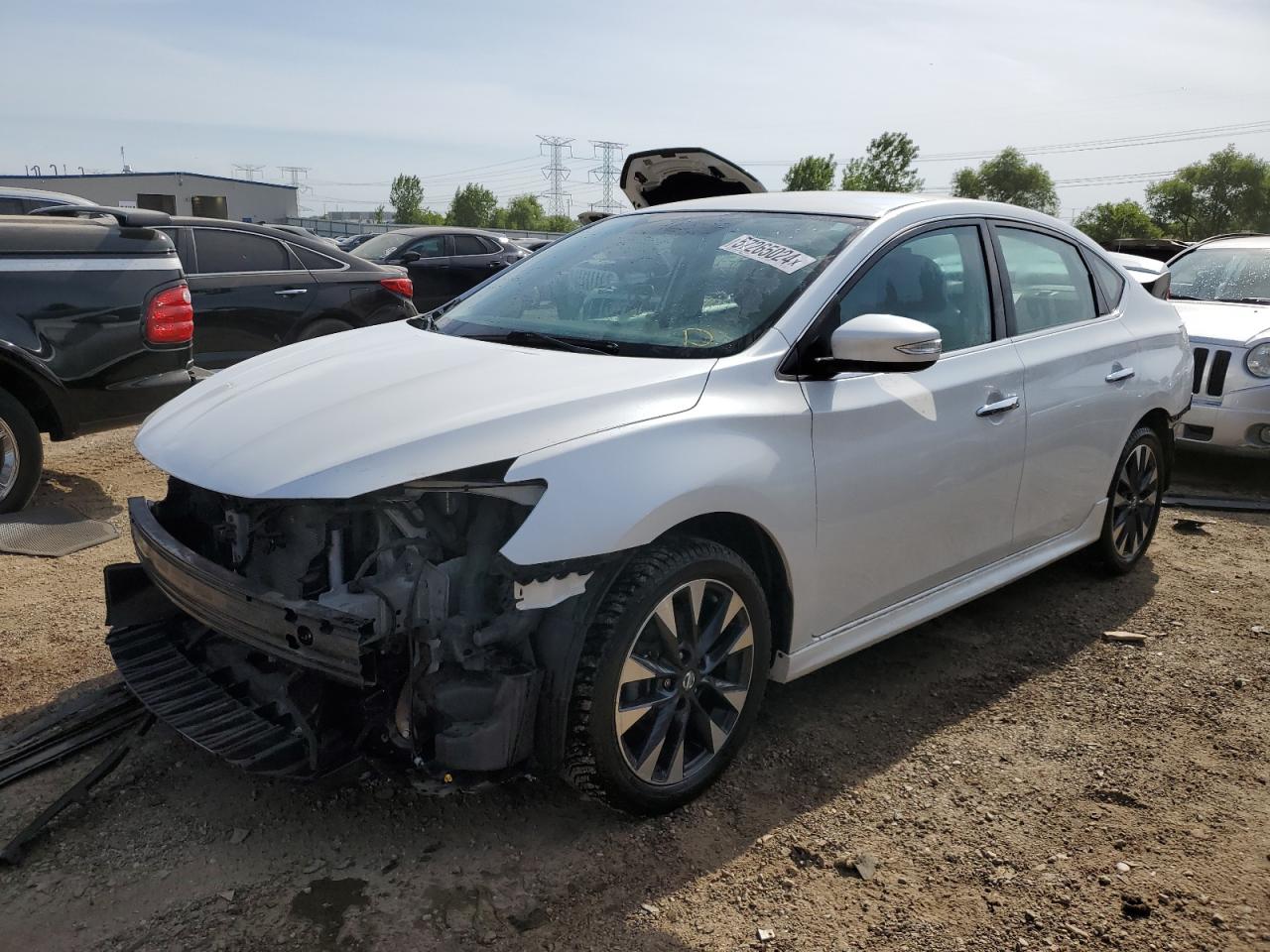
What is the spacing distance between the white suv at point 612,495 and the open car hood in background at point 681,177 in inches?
58.2

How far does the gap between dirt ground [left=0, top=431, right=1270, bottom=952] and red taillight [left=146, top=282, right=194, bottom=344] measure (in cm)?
200

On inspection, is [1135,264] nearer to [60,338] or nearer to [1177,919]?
[1177,919]

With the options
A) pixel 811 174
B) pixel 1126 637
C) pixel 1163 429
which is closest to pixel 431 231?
pixel 1163 429

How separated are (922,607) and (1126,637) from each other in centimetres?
131

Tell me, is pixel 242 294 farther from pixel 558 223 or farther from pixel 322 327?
pixel 558 223

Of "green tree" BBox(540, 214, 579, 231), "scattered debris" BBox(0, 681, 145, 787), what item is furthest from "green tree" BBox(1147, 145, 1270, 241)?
"scattered debris" BBox(0, 681, 145, 787)

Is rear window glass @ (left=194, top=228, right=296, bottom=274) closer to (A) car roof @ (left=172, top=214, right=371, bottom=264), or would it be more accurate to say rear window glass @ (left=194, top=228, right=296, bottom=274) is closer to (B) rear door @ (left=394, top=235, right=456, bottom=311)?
(A) car roof @ (left=172, top=214, right=371, bottom=264)

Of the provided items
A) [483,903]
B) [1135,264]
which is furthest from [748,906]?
[1135,264]

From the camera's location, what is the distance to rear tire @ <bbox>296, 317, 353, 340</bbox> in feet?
26.3

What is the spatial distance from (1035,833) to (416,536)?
1938 mm

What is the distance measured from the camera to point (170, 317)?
549 cm

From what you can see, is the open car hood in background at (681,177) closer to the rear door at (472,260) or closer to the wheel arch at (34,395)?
the wheel arch at (34,395)

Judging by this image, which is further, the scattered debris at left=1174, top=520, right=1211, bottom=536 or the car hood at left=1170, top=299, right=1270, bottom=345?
the car hood at left=1170, top=299, right=1270, bottom=345

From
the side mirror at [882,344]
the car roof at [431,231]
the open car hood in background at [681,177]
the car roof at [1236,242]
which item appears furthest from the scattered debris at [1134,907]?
the car roof at [431,231]
